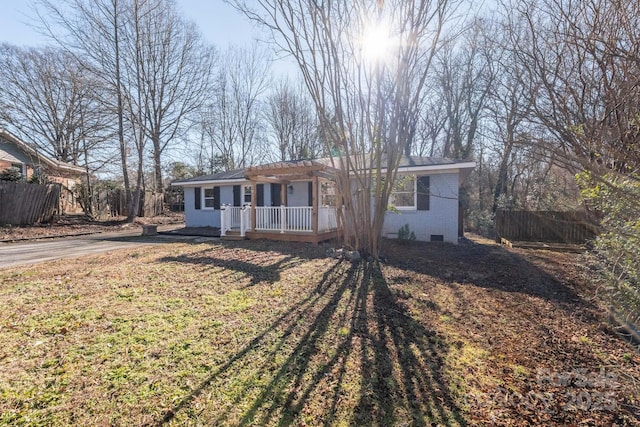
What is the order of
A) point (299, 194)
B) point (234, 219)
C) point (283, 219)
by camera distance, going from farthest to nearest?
point (299, 194) → point (234, 219) → point (283, 219)

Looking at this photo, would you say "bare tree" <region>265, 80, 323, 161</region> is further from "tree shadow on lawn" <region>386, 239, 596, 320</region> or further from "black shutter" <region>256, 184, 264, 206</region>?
"tree shadow on lawn" <region>386, 239, 596, 320</region>

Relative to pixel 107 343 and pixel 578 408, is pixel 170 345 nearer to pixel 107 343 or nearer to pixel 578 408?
pixel 107 343

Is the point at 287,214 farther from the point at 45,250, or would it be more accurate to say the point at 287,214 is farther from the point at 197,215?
the point at 45,250

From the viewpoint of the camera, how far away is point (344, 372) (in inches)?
106

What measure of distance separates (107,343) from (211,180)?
1142 cm

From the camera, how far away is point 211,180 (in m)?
13.7

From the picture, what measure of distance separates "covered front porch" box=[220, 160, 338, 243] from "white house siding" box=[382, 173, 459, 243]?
2627 millimetres

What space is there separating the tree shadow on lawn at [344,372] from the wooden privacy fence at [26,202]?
570 inches

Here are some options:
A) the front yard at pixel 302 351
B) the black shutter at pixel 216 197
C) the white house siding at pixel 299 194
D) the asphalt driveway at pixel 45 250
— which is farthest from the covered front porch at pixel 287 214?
the front yard at pixel 302 351

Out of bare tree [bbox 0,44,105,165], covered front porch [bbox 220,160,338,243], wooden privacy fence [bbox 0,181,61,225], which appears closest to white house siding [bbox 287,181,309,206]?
covered front porch [bbox 220,160,338,243]

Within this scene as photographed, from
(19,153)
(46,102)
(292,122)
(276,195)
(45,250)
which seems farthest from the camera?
(292,122)

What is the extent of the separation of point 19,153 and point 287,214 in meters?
17.4

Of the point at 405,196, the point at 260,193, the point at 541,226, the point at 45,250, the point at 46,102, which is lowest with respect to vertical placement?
the point at 45,250

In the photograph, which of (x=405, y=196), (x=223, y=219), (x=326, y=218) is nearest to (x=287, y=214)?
(x=326, y=218)
